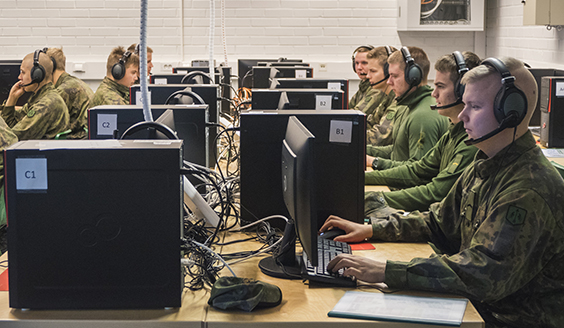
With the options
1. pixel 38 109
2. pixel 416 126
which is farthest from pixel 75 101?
pixel 416 126

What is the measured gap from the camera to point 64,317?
1.27 metres

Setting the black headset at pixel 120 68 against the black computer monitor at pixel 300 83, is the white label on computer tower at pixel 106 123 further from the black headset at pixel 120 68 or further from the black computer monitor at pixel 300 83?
the black headset at pixel 120 68

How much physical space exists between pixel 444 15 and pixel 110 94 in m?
4.18

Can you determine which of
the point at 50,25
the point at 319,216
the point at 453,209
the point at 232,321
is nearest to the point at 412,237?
the point at 453,209

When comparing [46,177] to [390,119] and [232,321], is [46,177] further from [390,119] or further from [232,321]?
[390,119]

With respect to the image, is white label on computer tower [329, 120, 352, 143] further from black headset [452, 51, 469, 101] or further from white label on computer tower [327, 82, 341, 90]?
white label on computer tower [327, 82, 341, 90]

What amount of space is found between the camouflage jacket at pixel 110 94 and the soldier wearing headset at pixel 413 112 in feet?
6.75

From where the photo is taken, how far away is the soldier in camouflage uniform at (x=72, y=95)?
188 inches

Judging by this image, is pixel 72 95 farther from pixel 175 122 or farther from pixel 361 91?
pixel 175 122

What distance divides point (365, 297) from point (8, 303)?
0.83 metres

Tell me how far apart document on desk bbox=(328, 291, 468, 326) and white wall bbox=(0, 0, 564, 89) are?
6112mm

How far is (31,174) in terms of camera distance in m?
1.24

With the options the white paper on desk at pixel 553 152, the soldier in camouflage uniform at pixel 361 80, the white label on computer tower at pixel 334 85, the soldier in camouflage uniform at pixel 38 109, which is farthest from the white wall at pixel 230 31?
the white paper on desk at pixel 553 152

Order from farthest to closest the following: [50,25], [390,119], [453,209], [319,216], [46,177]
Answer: [50,25] < [390,119] < [319,216] < [453,209] < [46,177]
